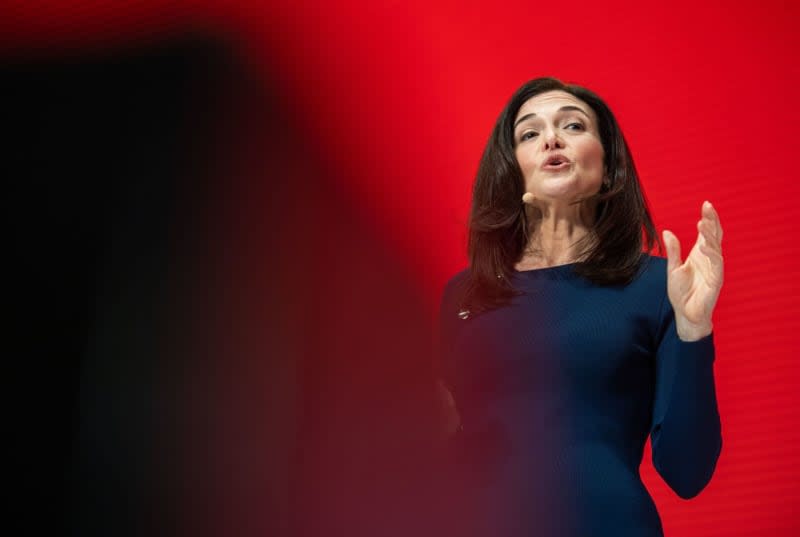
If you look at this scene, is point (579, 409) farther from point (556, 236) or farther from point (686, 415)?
point (556, 236)

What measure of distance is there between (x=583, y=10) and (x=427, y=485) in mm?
1123

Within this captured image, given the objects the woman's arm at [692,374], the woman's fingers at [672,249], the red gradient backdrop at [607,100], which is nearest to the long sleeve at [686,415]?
the woman's arm at [692,374]

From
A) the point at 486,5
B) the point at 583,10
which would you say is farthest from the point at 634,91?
the point at 486,5

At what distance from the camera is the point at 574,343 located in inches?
52.0

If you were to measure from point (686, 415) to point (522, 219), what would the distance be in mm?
472

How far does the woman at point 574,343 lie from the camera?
124 cm

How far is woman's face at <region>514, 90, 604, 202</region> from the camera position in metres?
1.50

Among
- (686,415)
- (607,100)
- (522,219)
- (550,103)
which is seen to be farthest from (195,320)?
(607,100)

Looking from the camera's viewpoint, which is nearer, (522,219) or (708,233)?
(708,233)

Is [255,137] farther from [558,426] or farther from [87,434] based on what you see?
[558,426]

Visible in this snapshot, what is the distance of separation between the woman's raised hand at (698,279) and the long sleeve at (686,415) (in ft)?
0.07

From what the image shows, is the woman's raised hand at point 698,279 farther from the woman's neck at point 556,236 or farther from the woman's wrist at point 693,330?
the woman's neck at point 556,236

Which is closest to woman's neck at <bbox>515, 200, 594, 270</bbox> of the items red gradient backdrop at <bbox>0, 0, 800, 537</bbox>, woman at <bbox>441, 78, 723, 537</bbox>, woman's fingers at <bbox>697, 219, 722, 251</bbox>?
woman at <bbox>441, 78, 723, 537</bbox>

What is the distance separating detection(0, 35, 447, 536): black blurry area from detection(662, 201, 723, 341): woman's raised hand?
0.53 metres
